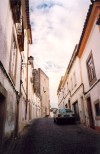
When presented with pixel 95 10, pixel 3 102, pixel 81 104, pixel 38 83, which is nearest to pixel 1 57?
pixel 3 102

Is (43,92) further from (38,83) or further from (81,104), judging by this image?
(81,104)

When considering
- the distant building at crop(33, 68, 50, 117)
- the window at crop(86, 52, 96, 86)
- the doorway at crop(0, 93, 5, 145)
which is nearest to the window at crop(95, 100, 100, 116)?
the window at crop(86, 52, 96, 86)

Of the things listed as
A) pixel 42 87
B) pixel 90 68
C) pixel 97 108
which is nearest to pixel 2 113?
pixel 97 108

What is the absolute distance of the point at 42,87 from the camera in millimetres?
42812

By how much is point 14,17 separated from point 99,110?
7179 millimetres

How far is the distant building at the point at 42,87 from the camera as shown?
41.1m

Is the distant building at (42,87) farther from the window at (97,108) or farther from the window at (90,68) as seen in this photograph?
the window at (97,108)

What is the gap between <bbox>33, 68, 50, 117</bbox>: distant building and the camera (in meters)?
41.1

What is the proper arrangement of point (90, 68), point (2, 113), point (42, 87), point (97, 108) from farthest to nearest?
point (42, 87), point (90, 68), point (97, 108), point (2, 113)

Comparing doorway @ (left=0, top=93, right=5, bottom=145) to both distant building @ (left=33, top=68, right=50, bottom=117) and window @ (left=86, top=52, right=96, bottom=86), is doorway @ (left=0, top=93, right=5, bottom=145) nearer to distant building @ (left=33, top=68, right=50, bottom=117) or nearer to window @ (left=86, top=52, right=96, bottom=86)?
window @ (left=86, top=52, right=96, bottom=86)

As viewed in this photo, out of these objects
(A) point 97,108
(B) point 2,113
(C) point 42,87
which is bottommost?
(B) point 2,113

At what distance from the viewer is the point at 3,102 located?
6352 millimetres

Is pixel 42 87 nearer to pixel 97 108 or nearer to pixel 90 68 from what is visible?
pixel 90 68

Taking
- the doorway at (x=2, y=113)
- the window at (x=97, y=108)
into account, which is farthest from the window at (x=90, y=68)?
the doorway at (x=2, y=113)
